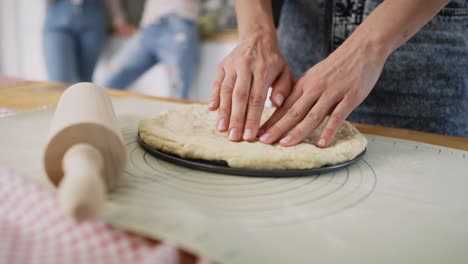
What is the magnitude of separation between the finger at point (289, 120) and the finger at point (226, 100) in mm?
89

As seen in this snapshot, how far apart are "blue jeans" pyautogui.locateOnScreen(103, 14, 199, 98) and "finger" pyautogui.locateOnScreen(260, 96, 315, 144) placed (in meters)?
1.99

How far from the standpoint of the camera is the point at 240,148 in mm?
745

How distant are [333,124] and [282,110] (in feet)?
0.37

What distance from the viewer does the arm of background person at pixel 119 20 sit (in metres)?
3.37

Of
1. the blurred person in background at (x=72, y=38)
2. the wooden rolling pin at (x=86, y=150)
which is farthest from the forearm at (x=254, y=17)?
the blurred person in background at (x=72, y=38)

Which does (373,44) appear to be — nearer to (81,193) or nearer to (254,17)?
(254,17)

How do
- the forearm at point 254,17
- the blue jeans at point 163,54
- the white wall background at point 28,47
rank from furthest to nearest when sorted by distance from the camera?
the white wall background at point 28,47
the blue jeans at point 163,54
the forearm at point 254,17

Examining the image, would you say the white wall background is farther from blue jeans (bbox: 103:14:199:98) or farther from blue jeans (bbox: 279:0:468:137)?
blue jeans (bbox: 279:0:468:137)

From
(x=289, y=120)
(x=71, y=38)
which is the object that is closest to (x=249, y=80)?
(x=289, y=120)

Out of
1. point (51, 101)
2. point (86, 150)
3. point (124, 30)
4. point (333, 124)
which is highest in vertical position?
point (86, 150)

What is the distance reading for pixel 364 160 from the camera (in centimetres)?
84

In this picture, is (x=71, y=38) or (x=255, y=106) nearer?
(x=255, y=106)

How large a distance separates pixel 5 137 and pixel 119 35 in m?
2.81

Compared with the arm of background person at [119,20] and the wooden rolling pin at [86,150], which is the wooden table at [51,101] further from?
the arm of background person at [119,20]
